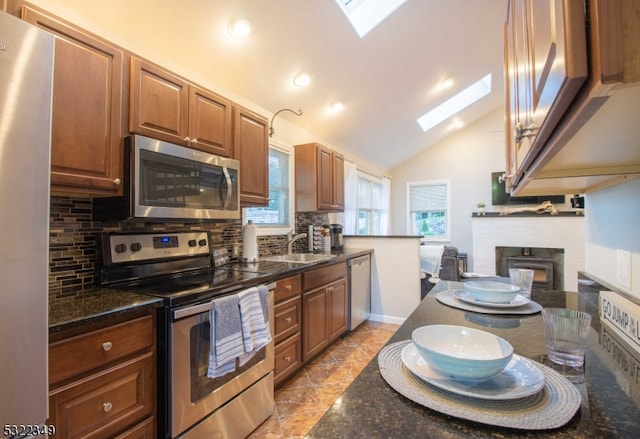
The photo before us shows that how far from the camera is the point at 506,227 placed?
520cm

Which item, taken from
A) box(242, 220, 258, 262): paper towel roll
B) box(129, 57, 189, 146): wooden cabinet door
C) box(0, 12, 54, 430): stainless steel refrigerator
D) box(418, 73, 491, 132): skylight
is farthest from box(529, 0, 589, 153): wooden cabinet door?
box(418, 73, 491, 132): skylight

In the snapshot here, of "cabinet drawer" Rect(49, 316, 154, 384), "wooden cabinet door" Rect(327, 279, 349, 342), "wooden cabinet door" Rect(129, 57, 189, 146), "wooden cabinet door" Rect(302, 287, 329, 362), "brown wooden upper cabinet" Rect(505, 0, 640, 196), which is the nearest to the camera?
"brown wooden upper cabinet" Rect(505, 0, 640, 196)

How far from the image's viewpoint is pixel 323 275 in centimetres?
264

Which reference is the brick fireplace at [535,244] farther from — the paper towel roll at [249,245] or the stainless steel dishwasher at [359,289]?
the paper towel roll at [249,245]

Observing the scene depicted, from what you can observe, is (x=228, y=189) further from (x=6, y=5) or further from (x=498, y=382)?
(x=498, y=382)

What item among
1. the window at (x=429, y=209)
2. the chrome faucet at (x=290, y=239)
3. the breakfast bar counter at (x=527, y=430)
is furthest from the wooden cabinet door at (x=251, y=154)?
the window at (x=429, y=209)

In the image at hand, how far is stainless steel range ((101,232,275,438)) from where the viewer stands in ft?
4.38

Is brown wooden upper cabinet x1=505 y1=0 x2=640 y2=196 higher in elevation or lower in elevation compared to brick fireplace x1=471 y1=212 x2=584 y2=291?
higher

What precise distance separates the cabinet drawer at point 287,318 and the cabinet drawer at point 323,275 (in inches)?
6.0

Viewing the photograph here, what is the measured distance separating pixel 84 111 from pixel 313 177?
2192mm

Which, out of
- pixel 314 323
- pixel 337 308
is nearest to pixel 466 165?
pixel 337 308

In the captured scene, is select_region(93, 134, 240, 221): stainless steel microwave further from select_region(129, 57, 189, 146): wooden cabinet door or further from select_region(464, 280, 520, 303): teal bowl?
select_region(464, 280, 520, 303): teal bowl

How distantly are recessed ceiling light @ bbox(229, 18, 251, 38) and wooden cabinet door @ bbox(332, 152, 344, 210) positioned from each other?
1.73 m

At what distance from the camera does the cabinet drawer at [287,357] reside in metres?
2.12
